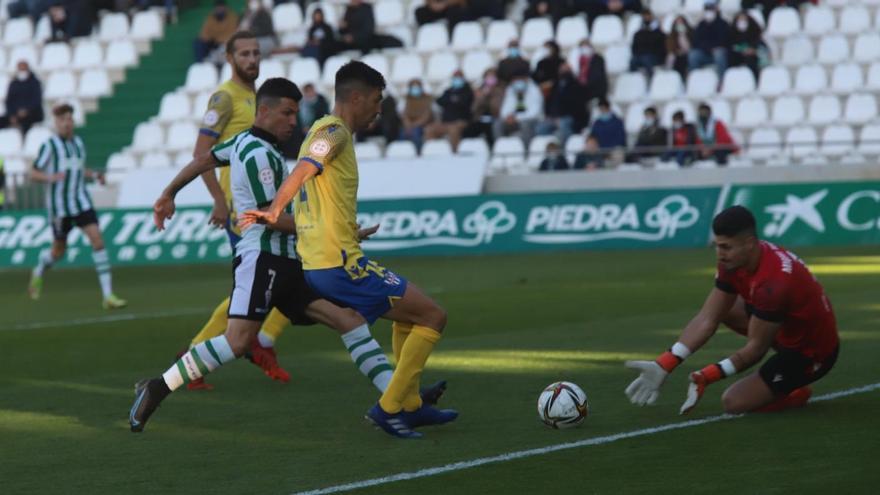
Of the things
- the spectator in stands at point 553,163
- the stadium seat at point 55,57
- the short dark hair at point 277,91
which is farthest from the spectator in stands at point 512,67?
the short dark hair at point 277,91

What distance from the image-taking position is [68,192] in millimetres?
17672

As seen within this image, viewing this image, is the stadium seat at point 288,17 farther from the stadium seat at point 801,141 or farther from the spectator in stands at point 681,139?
the stadium seat at point 801,141

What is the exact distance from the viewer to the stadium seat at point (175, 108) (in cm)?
3134

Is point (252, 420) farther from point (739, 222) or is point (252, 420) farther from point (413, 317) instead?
point (739, 222)

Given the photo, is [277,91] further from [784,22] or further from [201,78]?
[201,78]

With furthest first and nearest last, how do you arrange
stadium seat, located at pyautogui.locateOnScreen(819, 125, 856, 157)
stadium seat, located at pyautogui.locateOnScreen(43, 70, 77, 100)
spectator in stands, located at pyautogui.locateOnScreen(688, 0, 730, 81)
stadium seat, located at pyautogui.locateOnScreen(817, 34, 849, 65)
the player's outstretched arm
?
stadium seat, located at pyautogui.locateOnScreen(43, 70, 77, 100), stadium seat, located at pyautogui.locateOnScreen(817, 34, 849, 65), spectator in stands, located at pyautogui.locateOnScreen(688, 0, 730, 81), stadium seat, located at pyautogui.locateOnScreen(819, 125, 856, 157), the player's outstretched arm

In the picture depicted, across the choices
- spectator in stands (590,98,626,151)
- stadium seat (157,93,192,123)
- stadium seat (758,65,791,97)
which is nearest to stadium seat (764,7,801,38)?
stadium seat (758,65,791,97)

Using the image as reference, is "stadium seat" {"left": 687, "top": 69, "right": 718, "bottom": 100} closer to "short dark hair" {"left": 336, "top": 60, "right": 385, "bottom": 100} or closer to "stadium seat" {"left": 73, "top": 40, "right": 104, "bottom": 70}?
"stadium seat" {"left": 73, "top": 40, "right": 104, "bottom": 70}

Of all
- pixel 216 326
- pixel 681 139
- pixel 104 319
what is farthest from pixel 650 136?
pixel 216 326

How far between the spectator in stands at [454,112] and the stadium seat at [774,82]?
16.8ft

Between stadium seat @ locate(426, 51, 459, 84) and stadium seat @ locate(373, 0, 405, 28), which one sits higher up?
stadium seat @ locate(373, 0, 405, 28)

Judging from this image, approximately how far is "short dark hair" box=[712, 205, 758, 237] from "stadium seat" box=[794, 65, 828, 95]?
19.0m

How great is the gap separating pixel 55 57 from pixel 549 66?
12505 mm

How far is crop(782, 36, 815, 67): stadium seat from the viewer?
1076 inches
